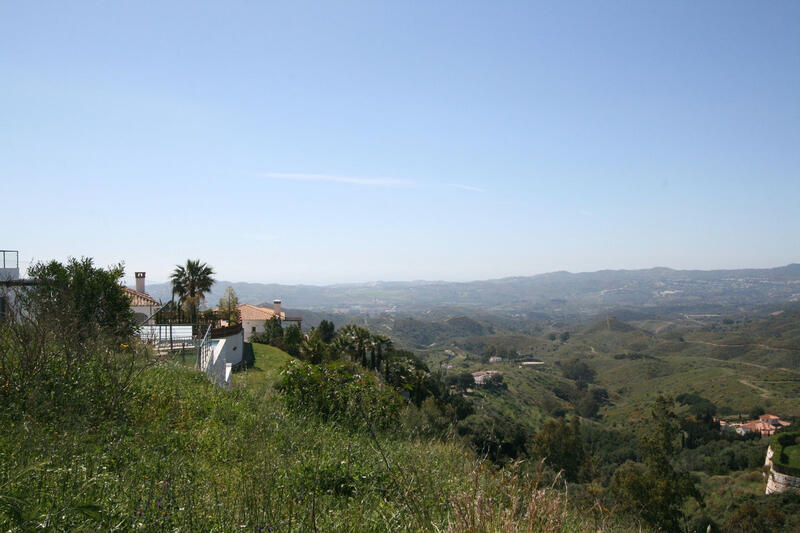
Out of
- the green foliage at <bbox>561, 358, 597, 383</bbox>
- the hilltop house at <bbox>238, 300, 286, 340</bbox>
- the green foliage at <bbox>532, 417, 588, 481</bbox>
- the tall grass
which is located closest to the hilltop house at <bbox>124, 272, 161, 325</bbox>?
the hilltop house at <bbox>238, 300, 286, 340</bbox>

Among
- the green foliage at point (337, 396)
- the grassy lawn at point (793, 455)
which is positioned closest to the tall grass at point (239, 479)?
the green foliage at point (337, 396)

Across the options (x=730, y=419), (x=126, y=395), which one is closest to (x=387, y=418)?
(x=126, y=395)

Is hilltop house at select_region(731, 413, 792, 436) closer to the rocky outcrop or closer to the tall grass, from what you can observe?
the rocky outcrop

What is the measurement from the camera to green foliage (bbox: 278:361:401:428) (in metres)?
6.44

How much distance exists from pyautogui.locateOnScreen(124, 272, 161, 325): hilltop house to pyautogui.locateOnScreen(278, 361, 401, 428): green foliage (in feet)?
48.3

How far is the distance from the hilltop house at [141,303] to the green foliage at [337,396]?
48.3ft

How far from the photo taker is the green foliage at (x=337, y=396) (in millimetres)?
6441

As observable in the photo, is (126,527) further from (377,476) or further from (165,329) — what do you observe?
(165,329)

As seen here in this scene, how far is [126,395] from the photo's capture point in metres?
5.43

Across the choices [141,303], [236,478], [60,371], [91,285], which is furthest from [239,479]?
[141,303]

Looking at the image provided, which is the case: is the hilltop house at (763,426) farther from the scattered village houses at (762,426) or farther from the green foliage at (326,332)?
the green foliage at (326,332)

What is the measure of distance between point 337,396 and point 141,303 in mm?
21978

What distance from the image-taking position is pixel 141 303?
2455 cm

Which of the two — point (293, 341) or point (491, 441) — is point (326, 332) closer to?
point (293, 341)
